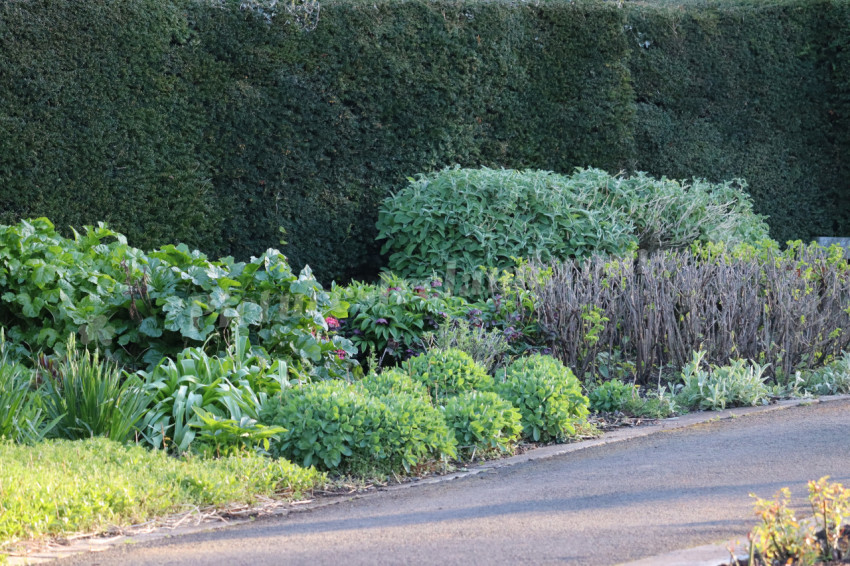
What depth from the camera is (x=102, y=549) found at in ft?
11.3

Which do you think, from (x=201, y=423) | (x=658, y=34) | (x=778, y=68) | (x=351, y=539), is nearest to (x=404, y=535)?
(x=351, y=539)

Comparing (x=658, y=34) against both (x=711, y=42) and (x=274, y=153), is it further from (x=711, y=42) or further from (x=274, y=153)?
(x=274, y=153)

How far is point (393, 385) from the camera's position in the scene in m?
5.10

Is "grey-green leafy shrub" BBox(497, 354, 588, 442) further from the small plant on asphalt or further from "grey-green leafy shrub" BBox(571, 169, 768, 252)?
"grey-green leafy shrub" BBox(571, 169, 768, 252)

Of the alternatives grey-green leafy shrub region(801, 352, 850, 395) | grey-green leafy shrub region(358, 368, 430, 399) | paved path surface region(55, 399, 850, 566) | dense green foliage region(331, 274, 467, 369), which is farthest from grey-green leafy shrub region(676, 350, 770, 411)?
grey-green leafy shrub region(358, 368, 430, 399)

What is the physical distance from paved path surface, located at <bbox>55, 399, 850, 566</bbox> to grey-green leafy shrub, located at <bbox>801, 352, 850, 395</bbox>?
1.35m

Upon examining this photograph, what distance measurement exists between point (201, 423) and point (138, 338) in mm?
1309

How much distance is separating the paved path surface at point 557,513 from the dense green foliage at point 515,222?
11.1 ft

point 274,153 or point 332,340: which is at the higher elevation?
point 274,153

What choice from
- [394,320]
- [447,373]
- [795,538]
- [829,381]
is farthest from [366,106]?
[795,538]

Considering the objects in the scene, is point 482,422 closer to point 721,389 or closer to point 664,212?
point 721,389

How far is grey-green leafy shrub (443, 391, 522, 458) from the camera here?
4.81m

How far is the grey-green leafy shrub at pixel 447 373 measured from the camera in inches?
214

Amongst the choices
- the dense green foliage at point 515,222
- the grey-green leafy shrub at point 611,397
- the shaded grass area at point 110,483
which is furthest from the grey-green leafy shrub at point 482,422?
the dense green foliage at point 515,222
